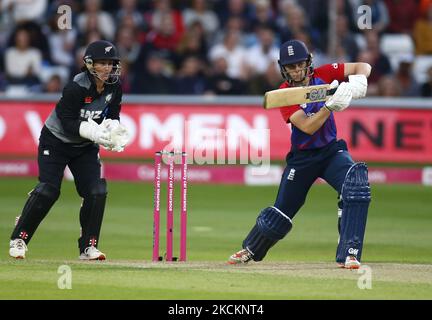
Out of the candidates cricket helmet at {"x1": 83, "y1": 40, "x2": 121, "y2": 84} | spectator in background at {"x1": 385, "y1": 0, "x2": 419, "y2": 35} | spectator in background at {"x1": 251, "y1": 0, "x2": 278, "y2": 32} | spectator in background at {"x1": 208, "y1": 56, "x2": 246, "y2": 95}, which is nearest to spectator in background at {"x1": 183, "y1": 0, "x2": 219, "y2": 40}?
spectator in background at {"x1": 251, "y1": 0, "x2": 278, "y2": 32}

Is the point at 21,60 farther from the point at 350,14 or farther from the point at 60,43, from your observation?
the point at 350,14

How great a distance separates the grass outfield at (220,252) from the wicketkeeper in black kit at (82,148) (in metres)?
0.25

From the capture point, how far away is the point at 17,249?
928 centimetres

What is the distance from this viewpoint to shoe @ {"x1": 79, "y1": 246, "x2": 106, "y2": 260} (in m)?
9.37

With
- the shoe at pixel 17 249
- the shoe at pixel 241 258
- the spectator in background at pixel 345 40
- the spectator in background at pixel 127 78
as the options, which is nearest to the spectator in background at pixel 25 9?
the spectator in background at pixel 127 78

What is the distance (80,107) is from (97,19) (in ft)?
A: 31.2

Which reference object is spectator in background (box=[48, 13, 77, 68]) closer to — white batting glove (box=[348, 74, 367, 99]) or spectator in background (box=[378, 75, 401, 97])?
spectator in background (box=[378, 75, 401, 97])

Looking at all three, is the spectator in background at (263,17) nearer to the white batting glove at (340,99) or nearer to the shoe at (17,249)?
the shoe at (17,249)

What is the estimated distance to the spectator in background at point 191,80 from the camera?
58.3 ft

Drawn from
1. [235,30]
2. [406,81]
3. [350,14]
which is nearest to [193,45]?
[235,30]

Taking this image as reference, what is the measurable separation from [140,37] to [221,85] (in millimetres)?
1814

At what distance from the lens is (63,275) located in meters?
8.14

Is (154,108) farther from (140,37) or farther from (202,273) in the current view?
(202,273)

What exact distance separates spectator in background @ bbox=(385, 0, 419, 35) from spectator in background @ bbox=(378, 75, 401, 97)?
1.65 meters
